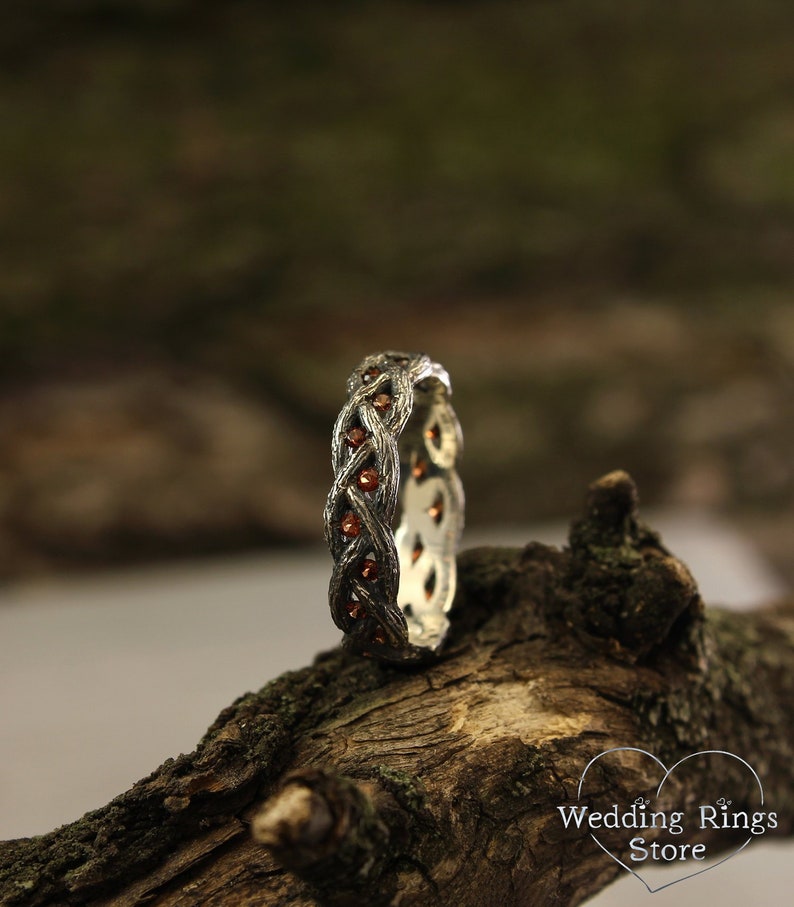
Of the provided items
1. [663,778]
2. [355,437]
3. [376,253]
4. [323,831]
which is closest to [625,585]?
[663,778]

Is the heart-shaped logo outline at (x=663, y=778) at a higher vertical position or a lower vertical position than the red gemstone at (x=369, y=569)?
lower

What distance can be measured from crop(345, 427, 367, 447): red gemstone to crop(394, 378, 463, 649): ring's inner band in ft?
1.17

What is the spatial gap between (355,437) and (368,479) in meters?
0.08

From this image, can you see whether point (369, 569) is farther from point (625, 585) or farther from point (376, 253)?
point (376, 253)

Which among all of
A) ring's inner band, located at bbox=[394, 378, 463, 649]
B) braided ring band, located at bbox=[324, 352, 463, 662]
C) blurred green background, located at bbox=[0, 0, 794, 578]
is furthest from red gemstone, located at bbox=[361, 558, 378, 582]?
blurred green background, located at bbox=[0, 0, 794, 578]

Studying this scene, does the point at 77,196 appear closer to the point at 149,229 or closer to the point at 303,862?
the point at 149,229

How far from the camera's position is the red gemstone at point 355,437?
5.08ft

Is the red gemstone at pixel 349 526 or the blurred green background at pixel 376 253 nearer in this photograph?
the red gemstone at pixel 349 526

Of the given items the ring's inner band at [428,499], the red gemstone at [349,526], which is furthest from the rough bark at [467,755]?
the red gemstone at [349,526]

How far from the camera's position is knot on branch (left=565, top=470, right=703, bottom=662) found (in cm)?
152

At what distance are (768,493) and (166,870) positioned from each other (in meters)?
3.66

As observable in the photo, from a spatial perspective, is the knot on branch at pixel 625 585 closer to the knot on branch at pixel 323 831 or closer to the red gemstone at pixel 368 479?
the red gemstone at pixel 368 479
